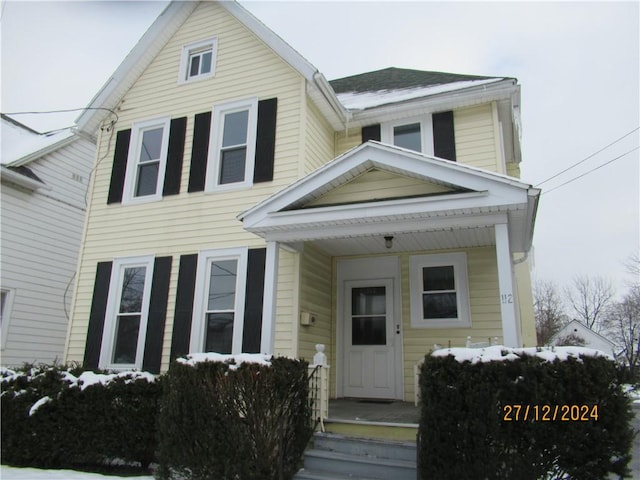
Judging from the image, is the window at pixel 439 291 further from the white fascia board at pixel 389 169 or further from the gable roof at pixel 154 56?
the gable roof at pixel 154 56

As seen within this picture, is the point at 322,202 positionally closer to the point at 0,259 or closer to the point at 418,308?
the point at 418,308

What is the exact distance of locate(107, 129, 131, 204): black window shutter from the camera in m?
9.26

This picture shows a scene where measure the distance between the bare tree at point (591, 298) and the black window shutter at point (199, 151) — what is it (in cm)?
4619

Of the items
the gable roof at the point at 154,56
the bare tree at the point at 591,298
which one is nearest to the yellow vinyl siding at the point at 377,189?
the gable roof at the point at 154,56

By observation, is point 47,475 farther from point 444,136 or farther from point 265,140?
point 444,136

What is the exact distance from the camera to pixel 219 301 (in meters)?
7.79

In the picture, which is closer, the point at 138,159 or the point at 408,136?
the point at 408,136

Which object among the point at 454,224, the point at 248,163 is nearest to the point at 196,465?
the point at 454,224

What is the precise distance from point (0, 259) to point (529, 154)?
122ft

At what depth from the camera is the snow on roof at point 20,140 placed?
36.3 feet

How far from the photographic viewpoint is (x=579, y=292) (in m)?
47.6

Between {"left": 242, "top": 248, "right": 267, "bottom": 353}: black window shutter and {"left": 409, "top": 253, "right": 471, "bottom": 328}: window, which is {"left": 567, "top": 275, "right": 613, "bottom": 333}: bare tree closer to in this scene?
{"left": 409, "top": 253, "right": 471, "bottom": 328}: window

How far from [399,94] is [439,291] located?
13.8 feet

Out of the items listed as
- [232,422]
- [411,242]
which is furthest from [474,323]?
[232,422]
